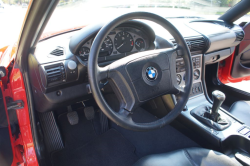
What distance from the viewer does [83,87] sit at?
5.45 ft

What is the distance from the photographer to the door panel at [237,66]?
2742mm

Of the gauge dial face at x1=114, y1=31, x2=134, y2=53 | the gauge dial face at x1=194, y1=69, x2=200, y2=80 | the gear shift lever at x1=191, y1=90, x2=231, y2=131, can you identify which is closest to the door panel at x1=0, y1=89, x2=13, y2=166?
the gauge dial face at x1=114, y1=31, x2=134, y2=53

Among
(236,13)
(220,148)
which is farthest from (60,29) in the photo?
(236,13)

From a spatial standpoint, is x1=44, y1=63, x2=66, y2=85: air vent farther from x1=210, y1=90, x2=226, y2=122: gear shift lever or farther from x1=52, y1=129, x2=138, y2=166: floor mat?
x1=210, y1=90, x2=226, y2=122: gear shift lever

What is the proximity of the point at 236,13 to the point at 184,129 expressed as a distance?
1669mm

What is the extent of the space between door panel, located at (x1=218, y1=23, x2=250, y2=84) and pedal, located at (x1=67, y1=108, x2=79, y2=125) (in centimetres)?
205

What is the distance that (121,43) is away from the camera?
5.13ft

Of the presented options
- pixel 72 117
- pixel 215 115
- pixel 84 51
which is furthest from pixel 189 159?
pixel 72 117

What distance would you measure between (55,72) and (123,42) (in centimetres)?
54

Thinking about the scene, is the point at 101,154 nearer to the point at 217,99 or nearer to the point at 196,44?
the point at 217,99

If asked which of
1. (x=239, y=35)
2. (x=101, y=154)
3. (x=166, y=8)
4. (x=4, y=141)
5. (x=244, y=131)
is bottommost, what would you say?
(x=101, y=154)

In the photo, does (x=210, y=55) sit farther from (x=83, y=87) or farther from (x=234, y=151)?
(x=83, y=87)

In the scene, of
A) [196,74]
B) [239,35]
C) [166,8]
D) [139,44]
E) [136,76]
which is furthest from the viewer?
[166,8]

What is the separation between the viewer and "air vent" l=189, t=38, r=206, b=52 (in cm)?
199
